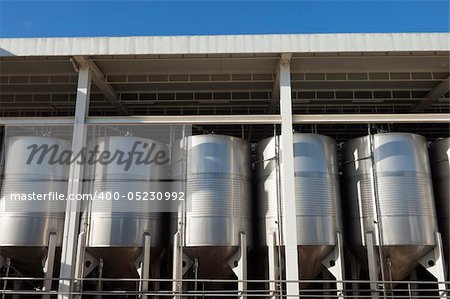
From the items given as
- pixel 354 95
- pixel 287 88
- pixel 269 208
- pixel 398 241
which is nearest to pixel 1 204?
pixel 269 208

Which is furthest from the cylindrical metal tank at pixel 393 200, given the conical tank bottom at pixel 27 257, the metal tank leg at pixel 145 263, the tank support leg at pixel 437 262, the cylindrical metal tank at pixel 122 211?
the conical tank bottom at pixel 27 257

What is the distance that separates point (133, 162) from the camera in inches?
388

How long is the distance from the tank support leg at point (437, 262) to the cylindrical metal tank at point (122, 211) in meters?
6.39

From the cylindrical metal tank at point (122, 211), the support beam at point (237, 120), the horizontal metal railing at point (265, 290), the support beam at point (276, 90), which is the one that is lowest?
the horizontal metal railing at point (265, 290)

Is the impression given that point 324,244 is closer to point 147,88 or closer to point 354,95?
point 354,95

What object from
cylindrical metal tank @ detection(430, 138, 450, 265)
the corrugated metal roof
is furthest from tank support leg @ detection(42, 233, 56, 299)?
cylindrical metal tank @ detection(430, 138, 450, 265)

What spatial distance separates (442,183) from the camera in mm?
10422

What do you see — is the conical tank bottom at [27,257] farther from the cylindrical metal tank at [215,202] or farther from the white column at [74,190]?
the cylindrical metal tank at [215,202]

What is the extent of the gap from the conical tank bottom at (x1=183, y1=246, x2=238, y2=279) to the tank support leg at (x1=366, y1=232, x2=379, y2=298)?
10.2ft

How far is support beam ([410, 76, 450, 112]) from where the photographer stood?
37.7 ft

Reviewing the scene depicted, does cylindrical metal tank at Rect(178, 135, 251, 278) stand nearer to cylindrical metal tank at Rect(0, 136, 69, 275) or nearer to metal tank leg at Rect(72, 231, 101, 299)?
metal tank leg at Rect(72, 231, 101, 299)

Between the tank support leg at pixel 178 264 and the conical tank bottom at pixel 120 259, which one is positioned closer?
the tank support leg at pixel 178 264

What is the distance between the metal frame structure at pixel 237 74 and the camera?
9.58 meters

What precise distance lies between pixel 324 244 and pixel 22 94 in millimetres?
10133
